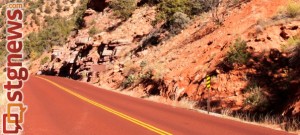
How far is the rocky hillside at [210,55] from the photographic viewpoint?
56.2ft

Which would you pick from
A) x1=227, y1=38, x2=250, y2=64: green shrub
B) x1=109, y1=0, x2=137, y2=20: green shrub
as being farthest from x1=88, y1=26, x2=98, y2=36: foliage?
x1=227, y1=38, x2=250, y2=64: green shrub

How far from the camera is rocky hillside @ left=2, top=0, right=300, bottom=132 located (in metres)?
17.1

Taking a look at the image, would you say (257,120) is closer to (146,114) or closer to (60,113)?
(146,114)

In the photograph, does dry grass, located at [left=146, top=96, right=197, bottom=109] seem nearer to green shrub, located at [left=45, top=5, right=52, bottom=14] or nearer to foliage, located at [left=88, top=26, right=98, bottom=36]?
foliage, located at [left=88, top=26, right=98, bottom=36]

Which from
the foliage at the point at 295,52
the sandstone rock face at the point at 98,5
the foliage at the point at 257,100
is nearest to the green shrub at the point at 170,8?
the foliage at the point at 295,52

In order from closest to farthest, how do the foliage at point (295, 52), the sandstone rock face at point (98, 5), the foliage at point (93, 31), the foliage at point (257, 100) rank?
1. the foliage at point (257, 100)
2. the foliage at point (295, 52)
3. the foliage at point (93, 31)
4. the sandstone rock face at point (98, 5)

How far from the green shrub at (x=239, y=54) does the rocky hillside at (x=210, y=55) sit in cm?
5

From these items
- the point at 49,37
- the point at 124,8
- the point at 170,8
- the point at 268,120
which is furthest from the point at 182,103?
the point at 49,37

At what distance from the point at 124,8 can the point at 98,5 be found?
1579 cm

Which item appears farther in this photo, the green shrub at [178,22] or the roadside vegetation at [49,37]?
the roadside vegetation at [49,37]

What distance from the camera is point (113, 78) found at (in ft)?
120

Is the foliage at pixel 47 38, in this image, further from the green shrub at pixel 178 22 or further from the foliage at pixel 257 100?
the foliage at pixel 257 100

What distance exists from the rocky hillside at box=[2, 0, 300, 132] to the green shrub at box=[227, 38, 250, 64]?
53mm

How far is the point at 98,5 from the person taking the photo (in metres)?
69.1
